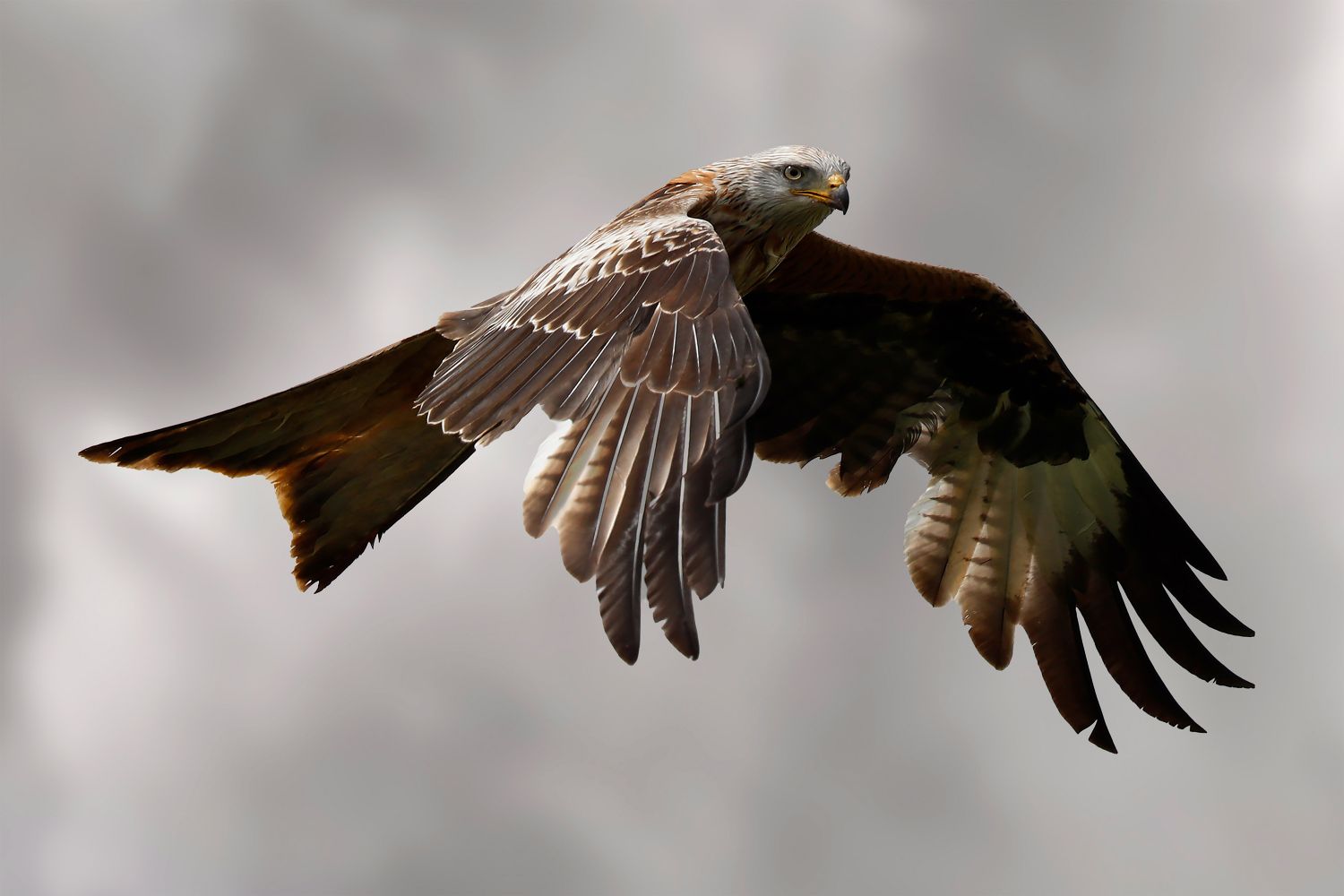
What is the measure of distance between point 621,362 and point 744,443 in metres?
0.60

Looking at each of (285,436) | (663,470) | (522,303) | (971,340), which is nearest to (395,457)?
(285,436)

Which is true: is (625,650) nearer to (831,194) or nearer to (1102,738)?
(831,194)

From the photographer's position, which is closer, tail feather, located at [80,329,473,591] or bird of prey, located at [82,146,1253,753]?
bird of prey, located at [82,146,1253,753]

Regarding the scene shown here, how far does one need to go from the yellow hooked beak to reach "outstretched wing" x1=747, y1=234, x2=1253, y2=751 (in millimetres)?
833

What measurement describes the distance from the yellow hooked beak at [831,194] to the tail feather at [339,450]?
75.2 inches

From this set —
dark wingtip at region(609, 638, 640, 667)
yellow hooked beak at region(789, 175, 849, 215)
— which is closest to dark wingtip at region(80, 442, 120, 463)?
dark wingtip at region(609, 638, 640, 667)

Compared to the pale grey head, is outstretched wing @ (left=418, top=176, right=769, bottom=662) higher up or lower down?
lower down

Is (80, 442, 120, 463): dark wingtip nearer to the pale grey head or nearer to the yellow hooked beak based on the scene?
the pale grey head

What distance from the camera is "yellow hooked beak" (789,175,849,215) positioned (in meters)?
7.10

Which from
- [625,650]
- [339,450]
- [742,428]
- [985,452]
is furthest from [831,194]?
[625,650]

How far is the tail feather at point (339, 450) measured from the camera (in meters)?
6.74

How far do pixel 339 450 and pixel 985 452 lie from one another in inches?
156

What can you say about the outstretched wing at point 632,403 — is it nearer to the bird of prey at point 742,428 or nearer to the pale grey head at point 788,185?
the bird of prey at point 742,428

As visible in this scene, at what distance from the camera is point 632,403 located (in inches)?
204
